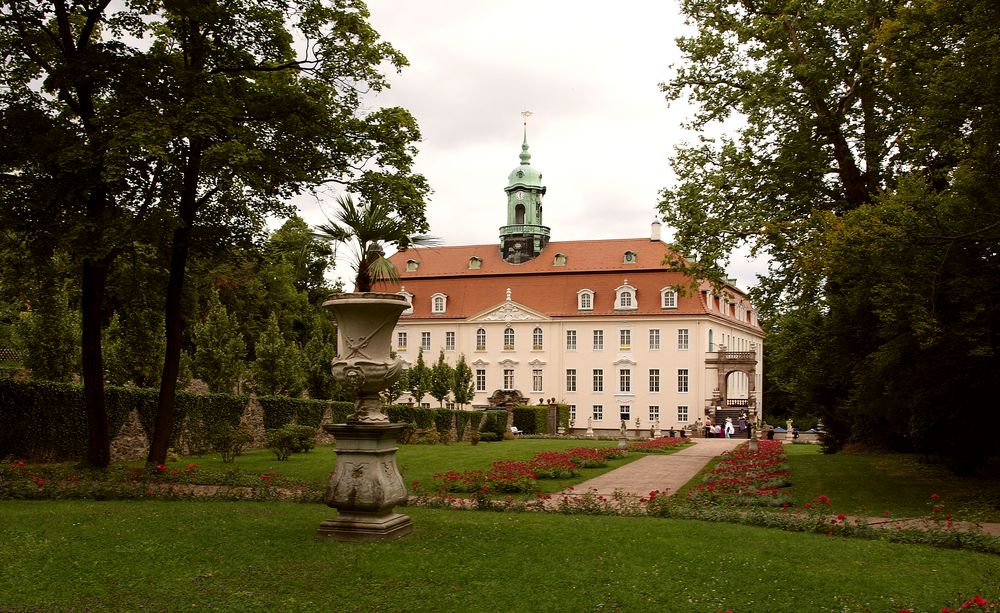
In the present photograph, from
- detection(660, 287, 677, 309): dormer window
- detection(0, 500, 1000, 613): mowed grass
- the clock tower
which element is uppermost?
the clock tower

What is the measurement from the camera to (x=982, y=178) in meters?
11.6

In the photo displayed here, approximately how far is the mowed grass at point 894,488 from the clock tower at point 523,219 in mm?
39900

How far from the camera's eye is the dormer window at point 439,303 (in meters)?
60.4

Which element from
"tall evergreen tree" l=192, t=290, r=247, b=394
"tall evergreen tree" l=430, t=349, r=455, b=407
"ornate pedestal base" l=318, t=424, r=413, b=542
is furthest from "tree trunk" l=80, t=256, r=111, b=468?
"tall evergreen tree" l=430, t=349, r=455, b=407

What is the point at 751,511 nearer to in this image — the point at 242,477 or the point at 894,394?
the point at 894,394

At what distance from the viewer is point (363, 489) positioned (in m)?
8.66

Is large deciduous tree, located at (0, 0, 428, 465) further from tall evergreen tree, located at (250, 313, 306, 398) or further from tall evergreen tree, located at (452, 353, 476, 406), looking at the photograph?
tall evergreen tree, located at (452, 353, 476, 406)

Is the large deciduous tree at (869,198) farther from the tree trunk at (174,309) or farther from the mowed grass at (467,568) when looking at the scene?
the tree trunk at (174,309)

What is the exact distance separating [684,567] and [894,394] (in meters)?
8.87

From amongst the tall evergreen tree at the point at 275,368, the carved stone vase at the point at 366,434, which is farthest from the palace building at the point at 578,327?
the carved stone vase at the point at 366,434

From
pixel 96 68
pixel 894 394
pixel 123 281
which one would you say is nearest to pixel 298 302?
pixel 123 281

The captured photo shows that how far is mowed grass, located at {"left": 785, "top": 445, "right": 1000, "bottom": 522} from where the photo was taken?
12523mm

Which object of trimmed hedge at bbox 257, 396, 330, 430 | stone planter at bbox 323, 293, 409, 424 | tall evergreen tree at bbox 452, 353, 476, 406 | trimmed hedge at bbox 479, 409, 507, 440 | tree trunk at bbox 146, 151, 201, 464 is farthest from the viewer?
tall evergreen tree at bbox 452, 353, 476, 406

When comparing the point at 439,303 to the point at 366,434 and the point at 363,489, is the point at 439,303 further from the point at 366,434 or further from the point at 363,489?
the point at 363,489
